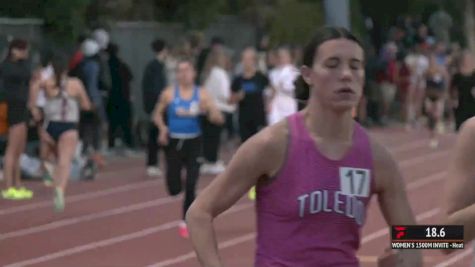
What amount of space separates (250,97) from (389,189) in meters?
15.5

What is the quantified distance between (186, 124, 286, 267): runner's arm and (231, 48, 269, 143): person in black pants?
15025 millimetres

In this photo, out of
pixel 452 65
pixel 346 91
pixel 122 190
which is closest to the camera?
pixel 346 91

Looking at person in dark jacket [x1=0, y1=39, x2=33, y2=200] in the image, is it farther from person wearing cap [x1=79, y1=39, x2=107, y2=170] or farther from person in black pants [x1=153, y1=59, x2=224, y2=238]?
person in black pants [x1=153, y1=59, x2=224, y2=238]

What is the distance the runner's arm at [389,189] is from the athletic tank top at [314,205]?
49mm

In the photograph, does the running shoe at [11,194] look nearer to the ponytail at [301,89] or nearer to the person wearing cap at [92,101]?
the person wearing cap at [92,101]

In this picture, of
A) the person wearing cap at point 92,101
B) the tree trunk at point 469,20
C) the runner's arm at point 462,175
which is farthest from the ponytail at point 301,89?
the tree trunk at point 469,20

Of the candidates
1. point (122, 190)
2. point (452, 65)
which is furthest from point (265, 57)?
point (122, 190)

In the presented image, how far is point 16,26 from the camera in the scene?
2364cm

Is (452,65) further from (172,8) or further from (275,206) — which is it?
(275,206)

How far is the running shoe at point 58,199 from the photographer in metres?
17.0

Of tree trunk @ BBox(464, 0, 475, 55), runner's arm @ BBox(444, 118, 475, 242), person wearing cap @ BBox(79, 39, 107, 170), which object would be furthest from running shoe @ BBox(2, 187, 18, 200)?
tree trunk @ BBox(464, 0, 475, 55)

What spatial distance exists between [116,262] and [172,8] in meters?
17.0
